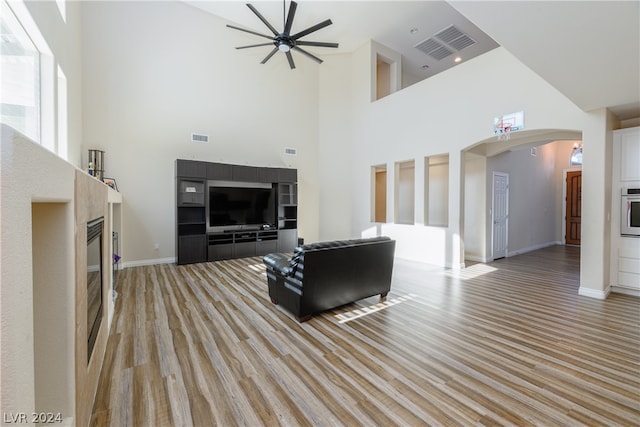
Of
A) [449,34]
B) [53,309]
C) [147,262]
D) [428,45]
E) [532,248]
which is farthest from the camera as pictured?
[532,248]

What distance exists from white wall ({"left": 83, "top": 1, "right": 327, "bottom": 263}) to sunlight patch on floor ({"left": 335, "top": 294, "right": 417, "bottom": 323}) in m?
4.63

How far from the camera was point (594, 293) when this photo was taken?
12.8 feet

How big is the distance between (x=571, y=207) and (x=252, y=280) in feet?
32.3

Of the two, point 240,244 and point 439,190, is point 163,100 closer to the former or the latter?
point 240,244

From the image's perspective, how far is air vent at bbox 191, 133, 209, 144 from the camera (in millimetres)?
6441

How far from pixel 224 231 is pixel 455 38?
7.49m

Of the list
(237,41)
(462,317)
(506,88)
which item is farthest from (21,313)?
(237,41)

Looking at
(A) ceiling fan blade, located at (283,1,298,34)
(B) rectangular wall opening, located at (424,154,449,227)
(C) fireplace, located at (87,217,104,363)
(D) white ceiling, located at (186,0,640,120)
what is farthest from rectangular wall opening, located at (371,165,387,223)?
(C) fireplace, located at (87,217,104,363)

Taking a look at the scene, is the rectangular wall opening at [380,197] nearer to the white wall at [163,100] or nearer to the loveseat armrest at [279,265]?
the white wall at [163,100]

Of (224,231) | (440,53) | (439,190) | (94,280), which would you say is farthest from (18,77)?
(440,53)

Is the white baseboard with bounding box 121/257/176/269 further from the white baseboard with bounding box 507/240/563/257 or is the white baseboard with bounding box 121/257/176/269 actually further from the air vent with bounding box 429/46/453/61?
the air vent with bounding box 429/46/453/61

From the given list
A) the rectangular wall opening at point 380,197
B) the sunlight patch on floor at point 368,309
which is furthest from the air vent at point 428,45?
the sunlight patch on floor at point 368,309

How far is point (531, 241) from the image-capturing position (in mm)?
7875

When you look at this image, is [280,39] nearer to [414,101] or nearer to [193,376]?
[414,101]
